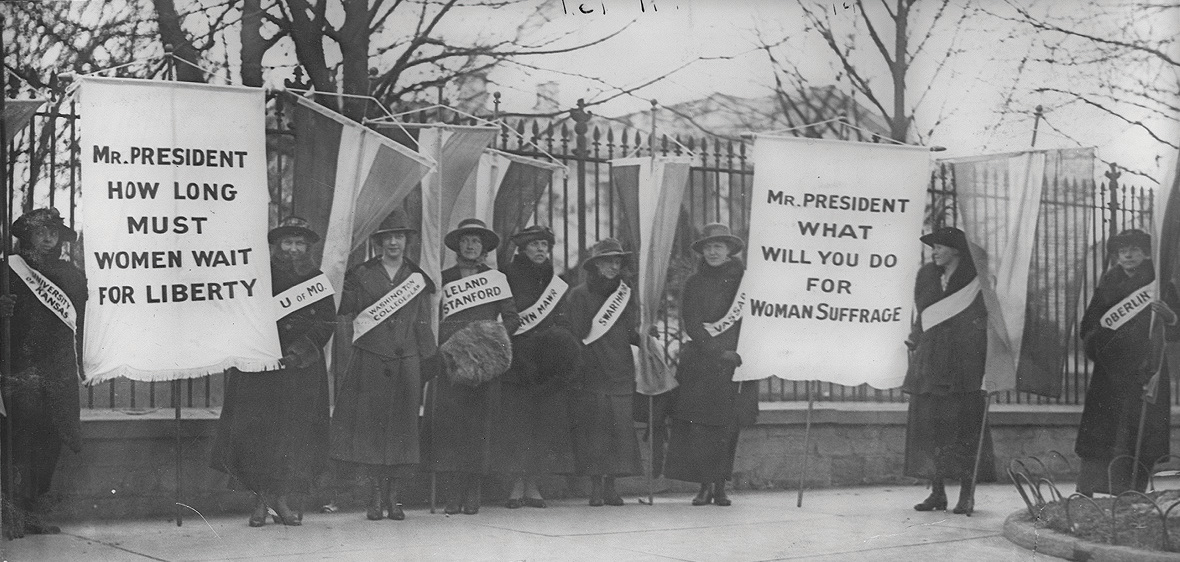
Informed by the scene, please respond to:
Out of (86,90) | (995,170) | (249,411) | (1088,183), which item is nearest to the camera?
(86,90)

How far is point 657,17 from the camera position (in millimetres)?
7391

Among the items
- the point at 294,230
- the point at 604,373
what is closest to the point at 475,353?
the point at 604,373

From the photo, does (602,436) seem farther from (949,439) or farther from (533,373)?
(949,439)

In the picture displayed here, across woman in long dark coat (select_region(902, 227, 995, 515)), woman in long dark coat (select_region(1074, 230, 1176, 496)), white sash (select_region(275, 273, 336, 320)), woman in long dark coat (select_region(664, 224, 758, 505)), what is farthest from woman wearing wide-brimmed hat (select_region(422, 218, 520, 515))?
woman in long dark coat (select_region(1074, 230, 1176, 496))

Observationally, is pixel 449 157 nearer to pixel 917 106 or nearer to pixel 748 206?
pixel 748 206

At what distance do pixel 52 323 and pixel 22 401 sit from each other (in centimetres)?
45

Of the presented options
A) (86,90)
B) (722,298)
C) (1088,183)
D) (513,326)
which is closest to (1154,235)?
(1088,183)

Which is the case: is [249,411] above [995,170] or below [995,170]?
below

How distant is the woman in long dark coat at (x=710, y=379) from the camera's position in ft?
27.9

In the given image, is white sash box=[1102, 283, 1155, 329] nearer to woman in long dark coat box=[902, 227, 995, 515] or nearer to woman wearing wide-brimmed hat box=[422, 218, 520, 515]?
woman in long dark coat box=[902, 227, 995, 515]

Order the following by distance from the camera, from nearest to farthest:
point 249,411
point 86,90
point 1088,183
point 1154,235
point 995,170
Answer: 1. point 86,90
2. point 249,411
3. point 1154,235
4. point 995,170
5. point 1088,183

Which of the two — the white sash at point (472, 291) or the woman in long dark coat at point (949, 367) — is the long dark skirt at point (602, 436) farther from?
the woman in long dark coat at point (949, 367)

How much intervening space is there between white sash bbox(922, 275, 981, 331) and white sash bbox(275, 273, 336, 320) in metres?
4.10

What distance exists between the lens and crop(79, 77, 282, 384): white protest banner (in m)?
6.41
